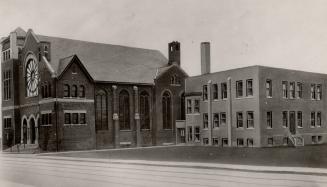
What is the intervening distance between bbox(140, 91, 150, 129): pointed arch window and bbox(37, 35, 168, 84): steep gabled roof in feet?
5.24

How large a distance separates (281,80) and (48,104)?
2125 cm

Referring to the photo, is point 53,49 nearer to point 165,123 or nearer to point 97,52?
point 97,52

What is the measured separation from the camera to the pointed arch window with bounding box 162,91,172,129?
48541mm

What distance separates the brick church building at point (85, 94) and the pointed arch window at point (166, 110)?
0.11 meters

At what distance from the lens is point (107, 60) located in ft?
153

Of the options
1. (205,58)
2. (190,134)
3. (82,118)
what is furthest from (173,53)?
(82,118)

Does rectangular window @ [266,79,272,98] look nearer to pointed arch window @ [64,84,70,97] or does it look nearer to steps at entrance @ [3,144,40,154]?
pointed arch window @ [64,84,70,97]

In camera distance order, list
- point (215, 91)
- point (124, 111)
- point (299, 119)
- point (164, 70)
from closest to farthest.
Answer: point (299, 119)
point (215, 91)
point (124, 111)
point (164, 70)

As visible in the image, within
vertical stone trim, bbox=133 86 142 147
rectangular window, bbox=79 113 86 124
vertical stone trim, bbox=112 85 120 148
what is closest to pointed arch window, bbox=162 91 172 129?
vertical stone trim, bbox=133 86 142 147

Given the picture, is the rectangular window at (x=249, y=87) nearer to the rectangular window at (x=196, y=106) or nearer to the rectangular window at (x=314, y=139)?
the rectangular window at (x=196, y=106)

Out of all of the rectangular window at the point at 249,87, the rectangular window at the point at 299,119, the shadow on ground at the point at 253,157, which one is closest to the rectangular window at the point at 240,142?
the rectangular window at the point at 249,87

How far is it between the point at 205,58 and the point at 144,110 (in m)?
8.70

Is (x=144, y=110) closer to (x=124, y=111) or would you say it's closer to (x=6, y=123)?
(x=124, y=111)

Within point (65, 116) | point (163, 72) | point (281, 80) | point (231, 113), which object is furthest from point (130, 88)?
point (281, 80)
